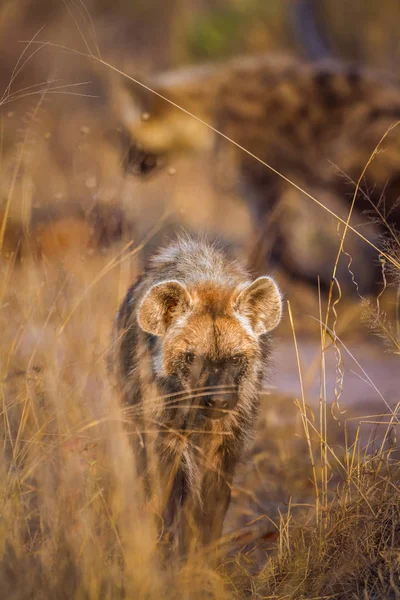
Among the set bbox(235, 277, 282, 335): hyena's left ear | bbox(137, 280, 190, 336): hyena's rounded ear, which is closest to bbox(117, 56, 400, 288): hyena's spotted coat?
bbox(235, 277, 282, 335): hyena's left ear

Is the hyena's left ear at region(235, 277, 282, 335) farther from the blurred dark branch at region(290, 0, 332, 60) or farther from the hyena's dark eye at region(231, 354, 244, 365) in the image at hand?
the blurred dark branch at region(290, 0, 332, 60)

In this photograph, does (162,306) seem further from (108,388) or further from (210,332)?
(108,388)

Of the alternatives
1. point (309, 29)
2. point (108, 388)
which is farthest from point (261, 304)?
point (309, 29)

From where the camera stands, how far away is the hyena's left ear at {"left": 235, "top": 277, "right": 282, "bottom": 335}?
339 cm

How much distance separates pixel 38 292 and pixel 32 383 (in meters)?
0.50

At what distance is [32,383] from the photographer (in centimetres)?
302

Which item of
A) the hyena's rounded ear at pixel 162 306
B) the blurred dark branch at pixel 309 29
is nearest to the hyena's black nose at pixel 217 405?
the hyena's rounded ear at pixel 162 306

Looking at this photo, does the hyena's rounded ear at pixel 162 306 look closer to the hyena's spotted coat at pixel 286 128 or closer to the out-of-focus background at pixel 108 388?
the out-of-focus background at pixel 108 388

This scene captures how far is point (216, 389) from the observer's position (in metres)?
3.11

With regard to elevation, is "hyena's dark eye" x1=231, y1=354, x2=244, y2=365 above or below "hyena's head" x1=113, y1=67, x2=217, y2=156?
below

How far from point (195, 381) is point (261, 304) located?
503mm

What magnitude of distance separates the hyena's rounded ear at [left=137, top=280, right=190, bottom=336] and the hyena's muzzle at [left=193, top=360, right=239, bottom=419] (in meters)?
0.29

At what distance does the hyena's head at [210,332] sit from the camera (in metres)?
3.22

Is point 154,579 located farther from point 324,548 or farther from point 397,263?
point 397,263
